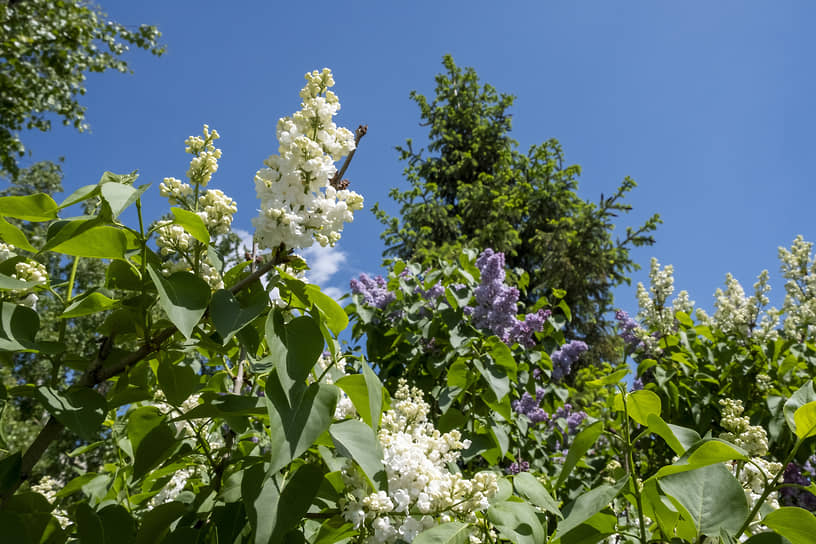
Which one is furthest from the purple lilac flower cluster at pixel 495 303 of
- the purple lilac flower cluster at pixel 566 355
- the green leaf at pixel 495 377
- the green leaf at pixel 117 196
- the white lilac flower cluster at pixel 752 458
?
the green leaf at pixel 117 196

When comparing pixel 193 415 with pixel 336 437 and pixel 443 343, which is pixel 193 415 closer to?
pixel 336 437

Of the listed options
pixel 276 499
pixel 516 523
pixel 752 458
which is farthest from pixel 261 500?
pixel 752 458

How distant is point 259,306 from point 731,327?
4.44 meters

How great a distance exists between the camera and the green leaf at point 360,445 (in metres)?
0.78

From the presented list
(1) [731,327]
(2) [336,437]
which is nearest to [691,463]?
(2) [336,437]

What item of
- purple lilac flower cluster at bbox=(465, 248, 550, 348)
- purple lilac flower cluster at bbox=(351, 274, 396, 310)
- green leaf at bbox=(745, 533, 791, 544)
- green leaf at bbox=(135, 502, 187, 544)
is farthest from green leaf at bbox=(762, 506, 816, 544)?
purple lilac flower cluster at bbox=(351, 274, 396, 310)

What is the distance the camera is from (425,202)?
47.3 feet

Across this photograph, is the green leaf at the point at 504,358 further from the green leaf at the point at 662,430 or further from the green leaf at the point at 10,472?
the green leaf at the point at 10,472

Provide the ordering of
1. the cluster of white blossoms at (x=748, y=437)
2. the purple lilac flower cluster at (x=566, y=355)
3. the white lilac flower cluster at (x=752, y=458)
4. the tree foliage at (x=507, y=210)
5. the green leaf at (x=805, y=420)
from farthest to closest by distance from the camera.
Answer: the tree foliage at (x=507, y=210), the purple lilac flower cluster at (x=566, y=355), the cluster of white blossoms at (x=748, y=437), the white lilac flower cluster at (x=752, y=458), the green leaf at (x=805, y=420)

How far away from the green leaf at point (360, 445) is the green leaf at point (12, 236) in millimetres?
559

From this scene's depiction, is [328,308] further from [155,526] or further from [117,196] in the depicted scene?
[155,526]

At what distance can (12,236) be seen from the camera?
33.5 inches

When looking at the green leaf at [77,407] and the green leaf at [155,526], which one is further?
the green leaf at [155,526]

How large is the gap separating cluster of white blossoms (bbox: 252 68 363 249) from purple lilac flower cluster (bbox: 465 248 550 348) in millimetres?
2173
